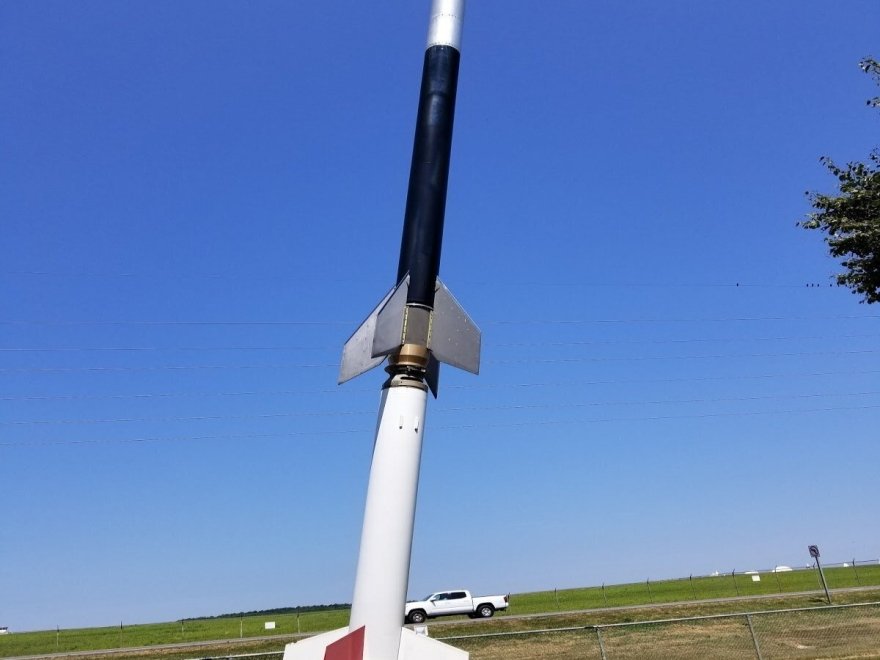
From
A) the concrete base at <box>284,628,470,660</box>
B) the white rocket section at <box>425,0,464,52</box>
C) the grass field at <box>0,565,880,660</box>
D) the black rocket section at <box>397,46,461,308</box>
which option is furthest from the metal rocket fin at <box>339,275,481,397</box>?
the grass field at <box>0,565,880,660</box>

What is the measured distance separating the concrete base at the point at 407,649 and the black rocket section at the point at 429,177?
14.4 ft

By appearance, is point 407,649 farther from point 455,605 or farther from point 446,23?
point 455,605

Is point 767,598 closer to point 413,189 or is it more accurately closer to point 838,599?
point 838,599

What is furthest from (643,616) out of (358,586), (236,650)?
(358,586)

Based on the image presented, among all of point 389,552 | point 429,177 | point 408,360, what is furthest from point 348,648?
point 429,177

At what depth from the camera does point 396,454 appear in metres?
9.15

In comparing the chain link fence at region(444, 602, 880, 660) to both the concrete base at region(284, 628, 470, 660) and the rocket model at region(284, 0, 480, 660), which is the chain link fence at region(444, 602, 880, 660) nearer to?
the concrete base at region(284, 628, 470, 660)

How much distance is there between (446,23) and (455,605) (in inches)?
1127

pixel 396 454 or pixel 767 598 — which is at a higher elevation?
pixel 767 598

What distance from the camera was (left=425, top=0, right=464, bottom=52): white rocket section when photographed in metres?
11.9

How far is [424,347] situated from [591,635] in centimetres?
1634

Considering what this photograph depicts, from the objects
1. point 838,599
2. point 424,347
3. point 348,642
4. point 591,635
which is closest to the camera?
point 348,642

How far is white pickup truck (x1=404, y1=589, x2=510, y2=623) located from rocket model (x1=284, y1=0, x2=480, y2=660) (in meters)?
25.9

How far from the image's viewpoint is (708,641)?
2006cm
